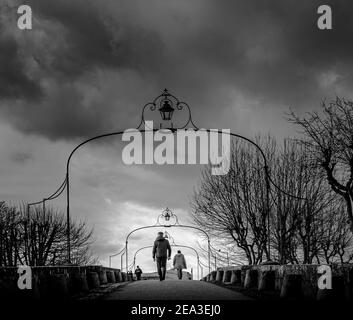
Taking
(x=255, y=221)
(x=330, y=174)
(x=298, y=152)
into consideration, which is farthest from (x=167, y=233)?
(x=330, y=174)

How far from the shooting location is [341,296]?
1098 centimetres

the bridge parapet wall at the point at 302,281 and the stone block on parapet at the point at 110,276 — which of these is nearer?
the bridge parapet wall at the point at 302,281

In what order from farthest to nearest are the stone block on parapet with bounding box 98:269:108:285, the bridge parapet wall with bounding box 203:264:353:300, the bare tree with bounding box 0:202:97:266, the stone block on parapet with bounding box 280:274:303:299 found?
the bare tree with bounding box 0:202:97:266 → the stone block on parapet with bounding box 98:269:108:285 → the stone block on parapet with bounding box 280:274:303:299 → the bridge parapet wall with bounding box 203:264:353:300

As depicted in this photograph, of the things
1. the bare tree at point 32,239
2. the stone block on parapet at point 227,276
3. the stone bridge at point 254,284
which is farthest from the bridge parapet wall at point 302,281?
the bare tree at point 32,239

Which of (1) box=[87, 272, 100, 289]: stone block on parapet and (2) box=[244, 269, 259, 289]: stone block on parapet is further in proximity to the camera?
(1) box=[87, 272, 100, 289]: stone block on parapet

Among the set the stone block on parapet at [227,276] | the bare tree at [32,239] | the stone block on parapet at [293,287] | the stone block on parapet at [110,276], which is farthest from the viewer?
the bare tree at [32,239]

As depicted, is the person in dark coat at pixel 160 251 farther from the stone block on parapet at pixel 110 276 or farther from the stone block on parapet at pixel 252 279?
the stone block on parapet at pixel 252 279

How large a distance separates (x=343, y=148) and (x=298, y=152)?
35.2ft

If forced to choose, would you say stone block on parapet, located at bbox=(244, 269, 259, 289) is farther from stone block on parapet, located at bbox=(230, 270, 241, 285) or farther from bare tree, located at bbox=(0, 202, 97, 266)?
bare tree, located at bbox=(0, 202, 97, 266)

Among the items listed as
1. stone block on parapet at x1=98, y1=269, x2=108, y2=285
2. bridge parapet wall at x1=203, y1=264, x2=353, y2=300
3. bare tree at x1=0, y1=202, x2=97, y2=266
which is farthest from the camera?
bare tree at x1=0, y1=202, x2=97, y2=266

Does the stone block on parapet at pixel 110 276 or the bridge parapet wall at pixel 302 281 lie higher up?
the bridge parapet wall at pixel 302 281

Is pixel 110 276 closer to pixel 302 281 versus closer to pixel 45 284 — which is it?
pixel 45 284

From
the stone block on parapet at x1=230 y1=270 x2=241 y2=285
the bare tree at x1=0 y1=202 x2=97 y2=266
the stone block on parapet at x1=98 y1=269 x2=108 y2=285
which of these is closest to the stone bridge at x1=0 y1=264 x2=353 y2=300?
the stone block on parapet at x1=230 y1=270 x2=241 y2=285
